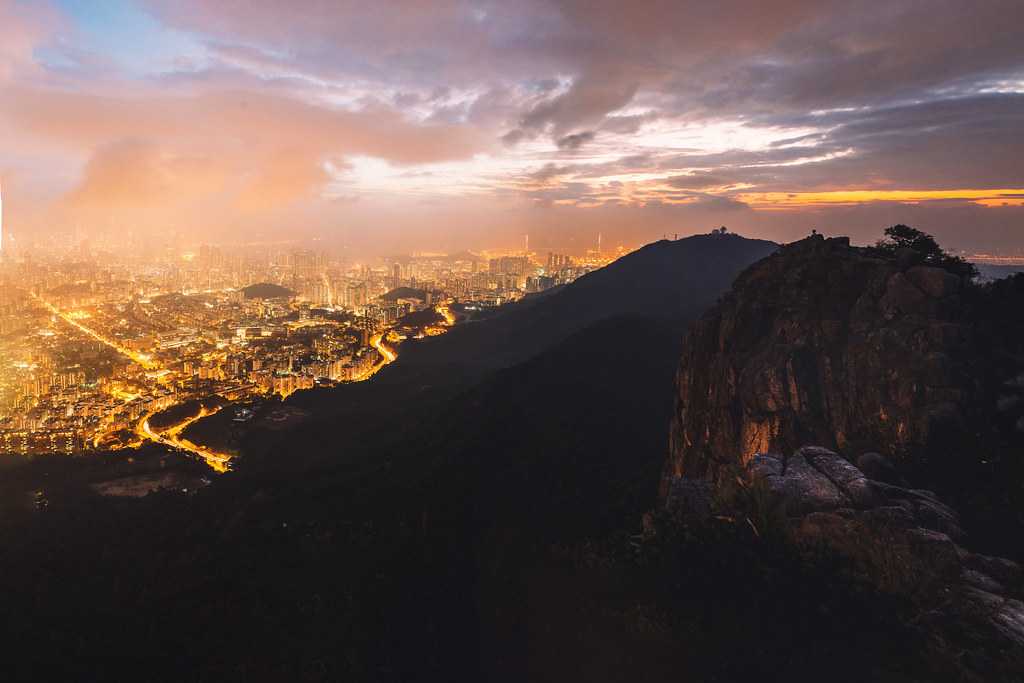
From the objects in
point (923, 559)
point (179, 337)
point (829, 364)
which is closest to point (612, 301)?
point (829, 364)

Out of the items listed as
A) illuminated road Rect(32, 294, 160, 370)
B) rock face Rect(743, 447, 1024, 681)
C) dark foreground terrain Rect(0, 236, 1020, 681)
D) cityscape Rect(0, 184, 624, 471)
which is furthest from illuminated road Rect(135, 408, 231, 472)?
rock face Rect(743, 447, 1024, 681)

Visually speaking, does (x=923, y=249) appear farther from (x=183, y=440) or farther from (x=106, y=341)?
(x=106, y=341)

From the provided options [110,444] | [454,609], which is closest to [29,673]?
[454,609]

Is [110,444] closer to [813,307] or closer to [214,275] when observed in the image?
[813,307]

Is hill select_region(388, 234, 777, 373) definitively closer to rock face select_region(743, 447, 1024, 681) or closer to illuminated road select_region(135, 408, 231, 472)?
illuminated road select_region(135, 408, 231, 472)

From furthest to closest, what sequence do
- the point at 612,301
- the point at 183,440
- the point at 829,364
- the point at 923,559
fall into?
the point at 612,301
the point at 183,440
the point at 829,364
the point at 923,559

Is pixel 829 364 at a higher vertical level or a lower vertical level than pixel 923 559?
higher

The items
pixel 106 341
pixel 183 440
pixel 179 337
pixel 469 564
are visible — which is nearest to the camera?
pixel 469 564
